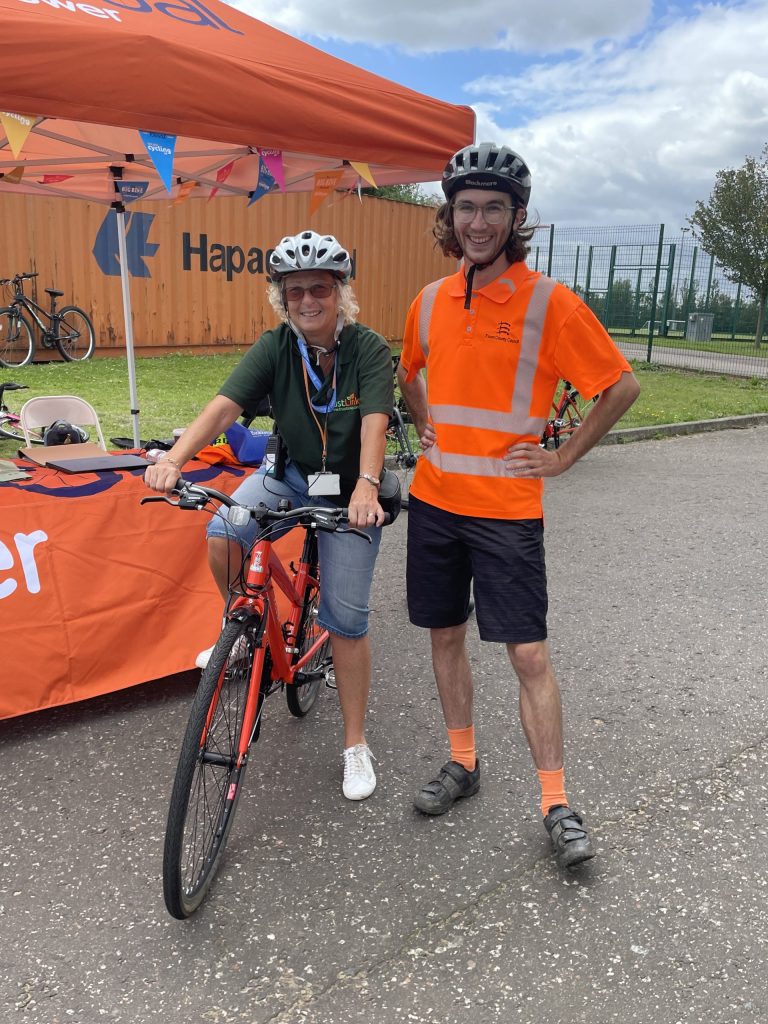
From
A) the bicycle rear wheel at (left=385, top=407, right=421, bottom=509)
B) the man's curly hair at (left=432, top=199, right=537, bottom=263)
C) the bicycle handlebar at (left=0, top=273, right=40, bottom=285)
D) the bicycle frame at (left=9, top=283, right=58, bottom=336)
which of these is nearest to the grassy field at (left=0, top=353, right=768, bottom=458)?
the bicycle frame at (left=9, top=283, right=58, bottom=336)

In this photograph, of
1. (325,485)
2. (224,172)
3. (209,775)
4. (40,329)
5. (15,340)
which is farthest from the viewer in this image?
(40,329)

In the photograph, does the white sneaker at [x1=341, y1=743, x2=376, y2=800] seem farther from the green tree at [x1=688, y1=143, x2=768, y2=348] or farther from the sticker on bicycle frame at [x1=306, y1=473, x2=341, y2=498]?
the green tree at [x1=688, y1=143, x2=768, y2=348]

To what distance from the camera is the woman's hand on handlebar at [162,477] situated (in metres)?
2.51

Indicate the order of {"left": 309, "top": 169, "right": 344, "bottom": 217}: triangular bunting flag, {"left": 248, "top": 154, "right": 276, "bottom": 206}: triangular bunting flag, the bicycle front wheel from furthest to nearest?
the bicycle front wheel, {"left": 248, "top": 154, "right": 276, "bottom": 206}: triangular bunting flag, {"left": 309, "top": 169, "right": 344, "bottom": 217}: triangular bunting flag

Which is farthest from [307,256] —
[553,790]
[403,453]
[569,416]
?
[569,416]

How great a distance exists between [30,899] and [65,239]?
13.2m

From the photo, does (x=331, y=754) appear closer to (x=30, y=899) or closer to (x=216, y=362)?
(x=30, y=899)

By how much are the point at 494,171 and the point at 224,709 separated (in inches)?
70.0

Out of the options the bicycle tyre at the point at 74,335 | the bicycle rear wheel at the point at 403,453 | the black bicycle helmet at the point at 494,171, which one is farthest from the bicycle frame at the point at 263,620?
the bicycle tyre at the point at 74,335

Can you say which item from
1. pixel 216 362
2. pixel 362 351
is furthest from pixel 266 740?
pixel 216 362

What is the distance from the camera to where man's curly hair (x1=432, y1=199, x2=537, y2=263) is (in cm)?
257

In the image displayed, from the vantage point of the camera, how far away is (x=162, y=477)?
2.51 metres

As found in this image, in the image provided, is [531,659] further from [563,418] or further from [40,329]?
[40,329]

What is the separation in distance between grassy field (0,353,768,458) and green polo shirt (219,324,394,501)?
5.41 meters
